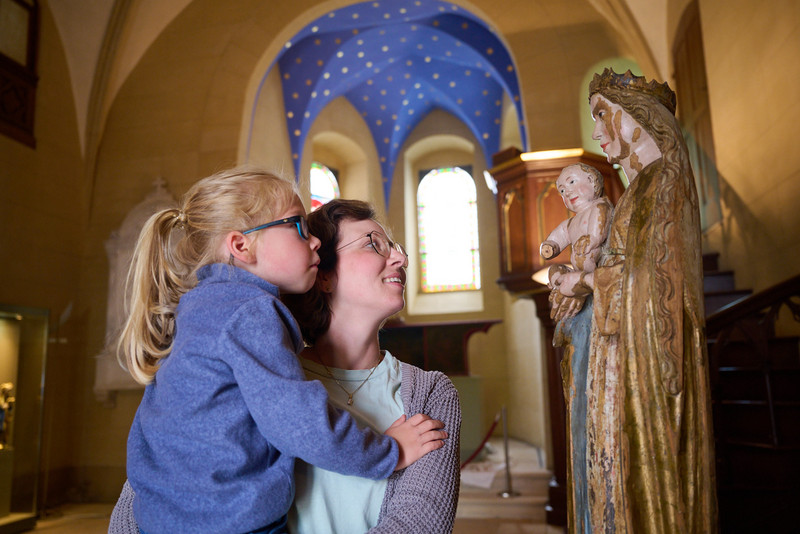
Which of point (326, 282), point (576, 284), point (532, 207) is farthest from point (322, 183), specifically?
point (326, 282)

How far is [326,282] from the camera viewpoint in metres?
1.44

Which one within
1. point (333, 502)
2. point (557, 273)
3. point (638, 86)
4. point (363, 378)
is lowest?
point (333, 502)

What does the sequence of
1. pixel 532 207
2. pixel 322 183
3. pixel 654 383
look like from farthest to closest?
pixel 322 183, pixel 532 207, pixel 654 383

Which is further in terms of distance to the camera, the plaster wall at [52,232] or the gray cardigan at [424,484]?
the plaster wall at [52,232]

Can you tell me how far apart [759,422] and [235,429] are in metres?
3.64

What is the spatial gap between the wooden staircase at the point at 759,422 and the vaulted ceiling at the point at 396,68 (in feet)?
15.7

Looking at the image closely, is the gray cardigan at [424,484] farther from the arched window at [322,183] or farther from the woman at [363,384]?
the arched window at [322,183]

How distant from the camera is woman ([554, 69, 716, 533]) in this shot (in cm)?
154

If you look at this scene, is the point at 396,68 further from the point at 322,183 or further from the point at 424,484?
the point at 424,484

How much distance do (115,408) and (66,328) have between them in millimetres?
1096

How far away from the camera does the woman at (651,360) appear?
154 centimetres

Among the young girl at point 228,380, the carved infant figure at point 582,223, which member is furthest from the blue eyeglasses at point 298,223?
the carved infant figure at point 582,223

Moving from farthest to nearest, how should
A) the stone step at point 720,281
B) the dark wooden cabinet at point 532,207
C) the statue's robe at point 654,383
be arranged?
the dark wooden cabinet at point 532,207
the stone step at point 720,281
the statue's robe at point 654,383

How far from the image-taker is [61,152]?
22.5 feet
